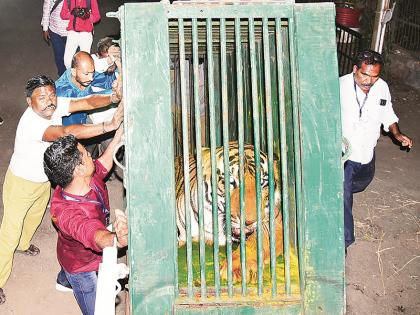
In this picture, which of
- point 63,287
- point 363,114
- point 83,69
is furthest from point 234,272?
point 83,69

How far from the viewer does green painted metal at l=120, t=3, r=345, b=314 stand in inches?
106

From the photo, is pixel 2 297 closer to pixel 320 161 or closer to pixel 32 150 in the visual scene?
pixel 32 150

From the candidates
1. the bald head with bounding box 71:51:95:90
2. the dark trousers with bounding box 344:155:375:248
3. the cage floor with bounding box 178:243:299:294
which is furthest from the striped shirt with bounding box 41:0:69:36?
the cage floor with bounding box 178:243:299:294

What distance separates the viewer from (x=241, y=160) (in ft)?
9.23

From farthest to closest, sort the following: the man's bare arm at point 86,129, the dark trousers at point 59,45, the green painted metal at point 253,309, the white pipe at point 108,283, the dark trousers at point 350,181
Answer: the dark trousers at point 59,45 < the dark trousers at point 350,181 < the man's bare arm at point 86,129 < the green painted metal at point 253,309 < the white pipe at point 108,283

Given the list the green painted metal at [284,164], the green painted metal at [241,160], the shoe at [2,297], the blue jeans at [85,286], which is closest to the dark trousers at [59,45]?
the shoe at [2,297]

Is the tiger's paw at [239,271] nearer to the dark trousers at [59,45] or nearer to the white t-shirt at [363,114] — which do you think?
the white t-shirt at [363,114]

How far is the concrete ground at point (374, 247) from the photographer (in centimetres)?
479

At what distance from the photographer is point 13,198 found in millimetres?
4457

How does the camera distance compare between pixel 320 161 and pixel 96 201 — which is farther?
pixel 96 201

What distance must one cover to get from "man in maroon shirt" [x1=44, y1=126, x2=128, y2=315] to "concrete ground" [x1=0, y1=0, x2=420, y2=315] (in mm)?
1036

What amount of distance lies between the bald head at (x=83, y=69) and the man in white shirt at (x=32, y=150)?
602 millimetres

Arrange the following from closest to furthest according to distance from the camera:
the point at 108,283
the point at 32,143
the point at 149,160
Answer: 1. the point at 108,283
2. the point at 149,160
3. the point at 32,143

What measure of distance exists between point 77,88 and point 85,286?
1.97 meters
